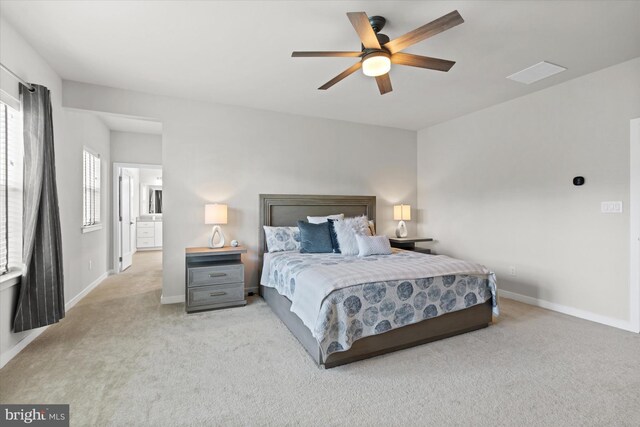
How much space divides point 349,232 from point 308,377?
210 centimetres

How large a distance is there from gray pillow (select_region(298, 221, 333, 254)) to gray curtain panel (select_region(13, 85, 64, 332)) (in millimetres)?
2563

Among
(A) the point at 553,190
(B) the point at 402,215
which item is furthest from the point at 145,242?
(A) the point at 553,190

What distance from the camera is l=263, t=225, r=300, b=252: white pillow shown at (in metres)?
4.21

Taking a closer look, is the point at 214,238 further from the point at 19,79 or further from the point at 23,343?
the point at 19,79

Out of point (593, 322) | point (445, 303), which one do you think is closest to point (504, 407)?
point (445, 303)

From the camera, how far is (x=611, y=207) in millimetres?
3287

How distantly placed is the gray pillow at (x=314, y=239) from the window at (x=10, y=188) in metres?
2.78

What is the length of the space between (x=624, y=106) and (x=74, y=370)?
18.2 ft

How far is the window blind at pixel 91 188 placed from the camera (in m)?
4.55

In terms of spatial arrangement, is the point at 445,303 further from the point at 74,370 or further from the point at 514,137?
the point at 74,370

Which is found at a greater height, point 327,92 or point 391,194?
point 327,92

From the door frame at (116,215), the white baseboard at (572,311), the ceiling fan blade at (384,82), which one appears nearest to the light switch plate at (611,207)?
the white baseboard at (572,311)

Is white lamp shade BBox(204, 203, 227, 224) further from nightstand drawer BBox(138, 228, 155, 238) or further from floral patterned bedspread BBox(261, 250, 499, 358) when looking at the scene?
nightstand drawer BBox(138, 228, 155, 238)

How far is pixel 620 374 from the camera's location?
232 cm
